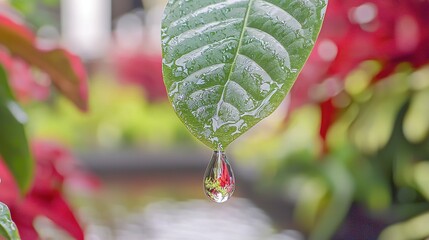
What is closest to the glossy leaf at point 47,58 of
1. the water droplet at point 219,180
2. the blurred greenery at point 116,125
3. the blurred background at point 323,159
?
the blurred background at point 323,159

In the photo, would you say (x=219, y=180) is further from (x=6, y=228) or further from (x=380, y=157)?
(x=380, y=157)

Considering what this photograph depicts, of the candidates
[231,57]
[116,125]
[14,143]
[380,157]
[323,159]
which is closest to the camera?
[231,57]

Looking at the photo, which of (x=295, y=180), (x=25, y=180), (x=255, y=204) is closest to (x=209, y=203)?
(x=255, y=204)

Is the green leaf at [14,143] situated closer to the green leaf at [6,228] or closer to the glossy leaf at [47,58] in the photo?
the glossy leaf at [47,58]

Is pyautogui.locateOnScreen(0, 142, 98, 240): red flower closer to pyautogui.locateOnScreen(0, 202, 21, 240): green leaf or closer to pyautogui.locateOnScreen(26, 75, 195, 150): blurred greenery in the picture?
pyautogui.locateOnScreen(0, 202, 21, 240): green leaf

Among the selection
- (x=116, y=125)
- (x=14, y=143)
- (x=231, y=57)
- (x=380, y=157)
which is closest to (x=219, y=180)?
(x=231, y=57)

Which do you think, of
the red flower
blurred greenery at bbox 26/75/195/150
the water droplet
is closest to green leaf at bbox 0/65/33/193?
the red flower
